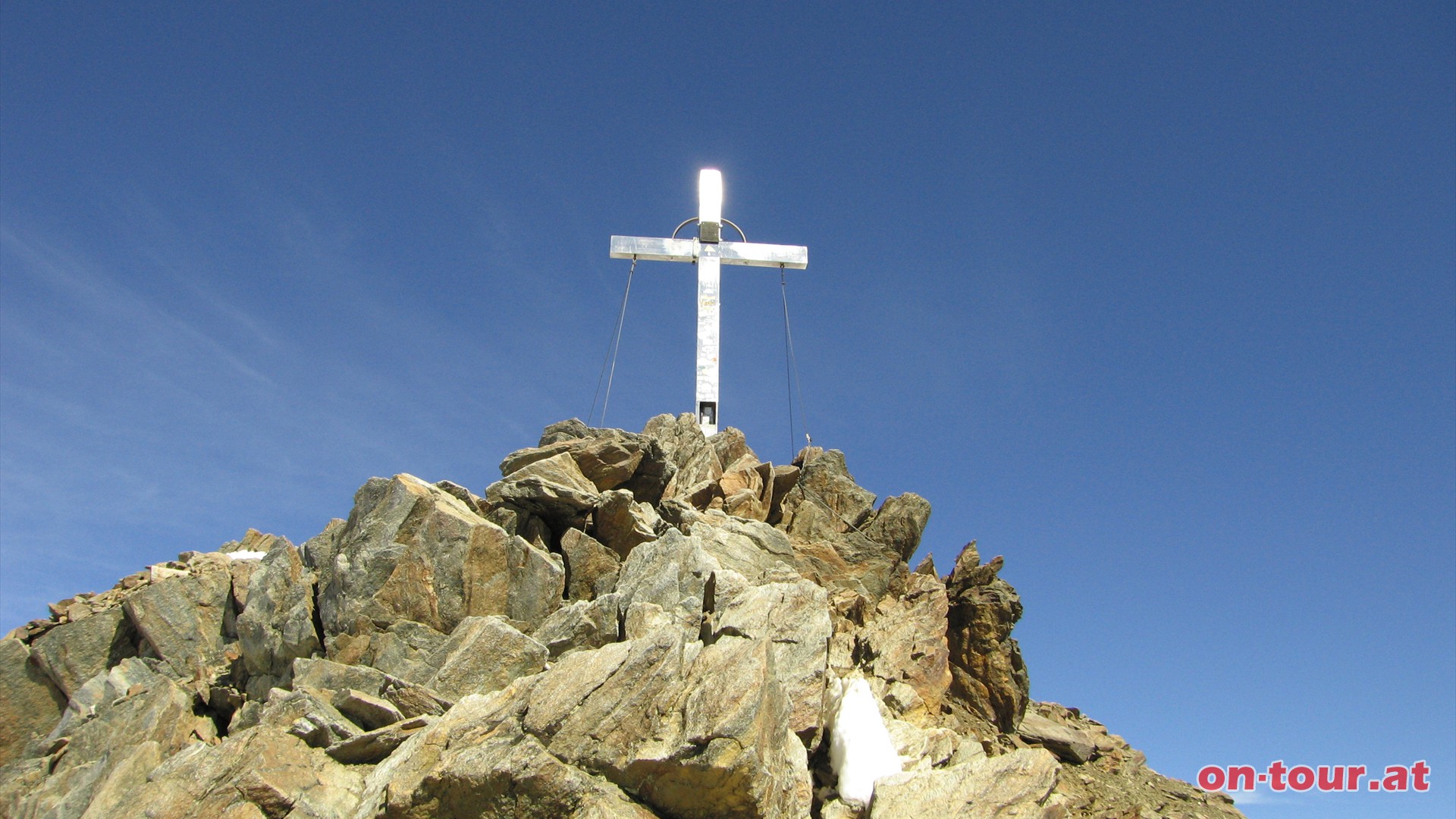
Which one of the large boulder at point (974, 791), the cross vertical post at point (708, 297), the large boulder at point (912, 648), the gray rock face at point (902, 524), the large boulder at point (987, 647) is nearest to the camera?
the large boulder at point (974, 791)

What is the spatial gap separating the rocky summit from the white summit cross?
2745 millimetres

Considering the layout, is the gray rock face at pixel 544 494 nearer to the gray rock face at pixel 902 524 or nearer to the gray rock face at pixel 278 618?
the gray rock face at pixel 278 618

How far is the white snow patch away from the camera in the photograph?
594 inches

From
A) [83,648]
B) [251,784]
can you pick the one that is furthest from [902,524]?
[83,648]

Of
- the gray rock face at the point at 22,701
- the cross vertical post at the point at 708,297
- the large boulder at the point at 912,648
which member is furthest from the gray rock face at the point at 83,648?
the large boulder at the point at 912,648

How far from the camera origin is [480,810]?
516 inches

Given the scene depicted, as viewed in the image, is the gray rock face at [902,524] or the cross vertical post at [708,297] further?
the cross vertical post at [708,297]

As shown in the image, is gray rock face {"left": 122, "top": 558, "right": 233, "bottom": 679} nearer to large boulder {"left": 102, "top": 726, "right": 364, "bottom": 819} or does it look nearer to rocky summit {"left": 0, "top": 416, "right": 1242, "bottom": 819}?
rocky summit {"left": 0, "top": 416, "right": 1242, "bottom": 819}

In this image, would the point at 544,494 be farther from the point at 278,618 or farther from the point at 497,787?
the point at 497,787

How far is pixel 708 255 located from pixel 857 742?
59.6 feet

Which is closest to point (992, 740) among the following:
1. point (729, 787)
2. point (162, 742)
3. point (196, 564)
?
point (729, 787)

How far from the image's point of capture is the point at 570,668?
14.7 metres

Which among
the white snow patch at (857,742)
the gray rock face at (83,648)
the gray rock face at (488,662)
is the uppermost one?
the gray rock face at (83,648)

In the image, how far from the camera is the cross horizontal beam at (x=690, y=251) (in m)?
31.0
